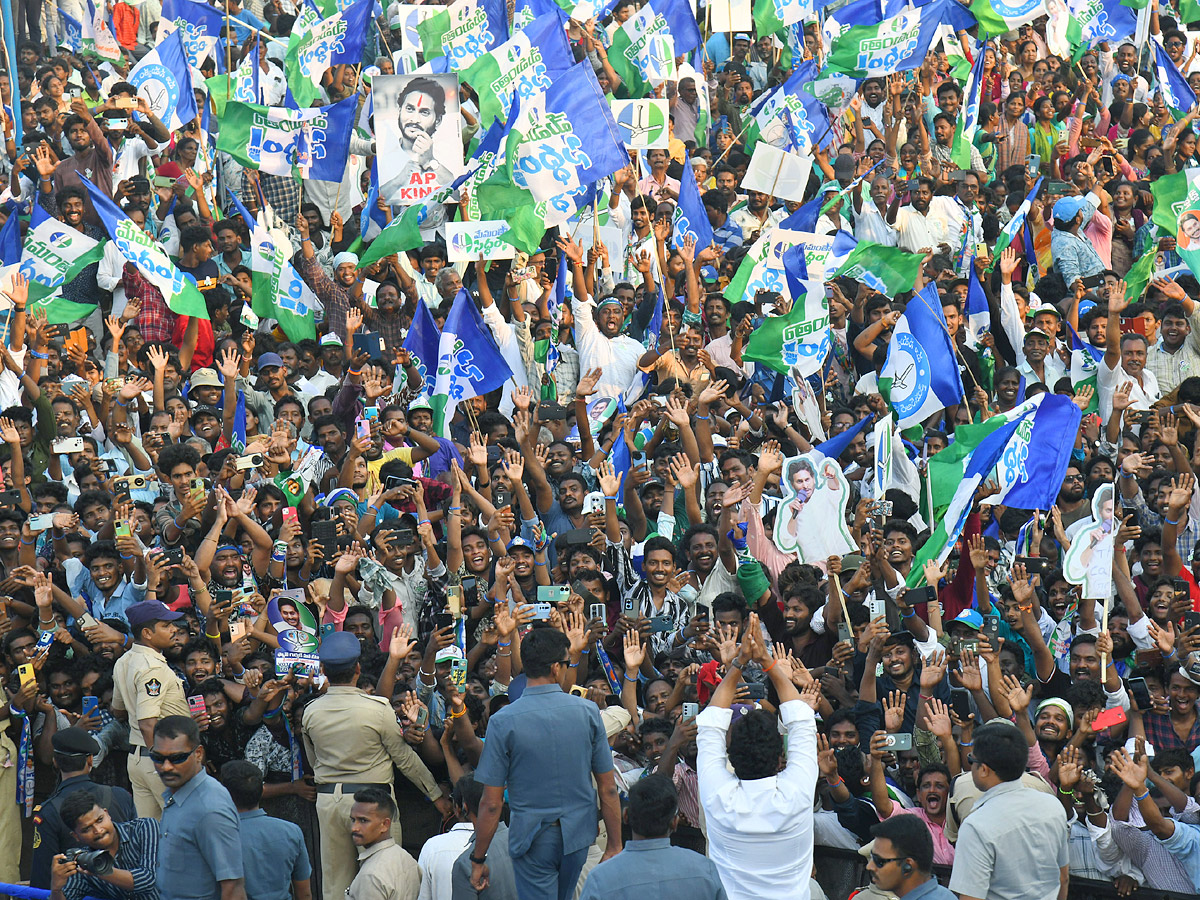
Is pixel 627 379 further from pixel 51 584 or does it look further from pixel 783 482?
pixel 51 584

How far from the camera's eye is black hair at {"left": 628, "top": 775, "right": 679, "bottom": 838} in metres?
5.46

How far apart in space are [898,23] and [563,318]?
4872 millimetres

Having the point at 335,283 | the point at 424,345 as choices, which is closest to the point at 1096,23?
the point at 335,283

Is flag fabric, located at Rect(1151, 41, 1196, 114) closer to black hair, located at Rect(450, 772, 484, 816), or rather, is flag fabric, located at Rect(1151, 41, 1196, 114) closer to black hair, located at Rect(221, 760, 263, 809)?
A: black hair, located at Rect(450, 772, 484, 816)

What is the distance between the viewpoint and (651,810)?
5.46 meters

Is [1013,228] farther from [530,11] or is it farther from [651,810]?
[651,810]

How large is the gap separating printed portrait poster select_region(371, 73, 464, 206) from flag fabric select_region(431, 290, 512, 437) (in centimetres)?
180

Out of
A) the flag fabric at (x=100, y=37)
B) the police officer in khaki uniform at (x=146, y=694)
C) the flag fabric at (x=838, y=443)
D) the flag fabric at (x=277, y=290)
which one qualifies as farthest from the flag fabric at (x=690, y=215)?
the police officer in khaki uniform at (x=146, y=694)

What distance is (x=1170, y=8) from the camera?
62.1 ft

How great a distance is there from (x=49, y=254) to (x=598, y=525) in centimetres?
487

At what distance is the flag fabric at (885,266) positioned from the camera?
41.1ft

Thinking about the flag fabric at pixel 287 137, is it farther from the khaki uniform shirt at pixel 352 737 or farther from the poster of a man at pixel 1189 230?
the khaki uniform shirt at pixel 352 737

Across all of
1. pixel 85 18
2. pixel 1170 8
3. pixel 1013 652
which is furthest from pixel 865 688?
pixel 1170 8

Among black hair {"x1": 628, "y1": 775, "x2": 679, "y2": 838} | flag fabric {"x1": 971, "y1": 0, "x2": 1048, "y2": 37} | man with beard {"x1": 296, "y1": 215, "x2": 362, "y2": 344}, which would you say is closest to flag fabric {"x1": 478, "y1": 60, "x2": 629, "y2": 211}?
man with beard {"x1": 296, "y1": 215, "x2": 362, "y2": 344}
